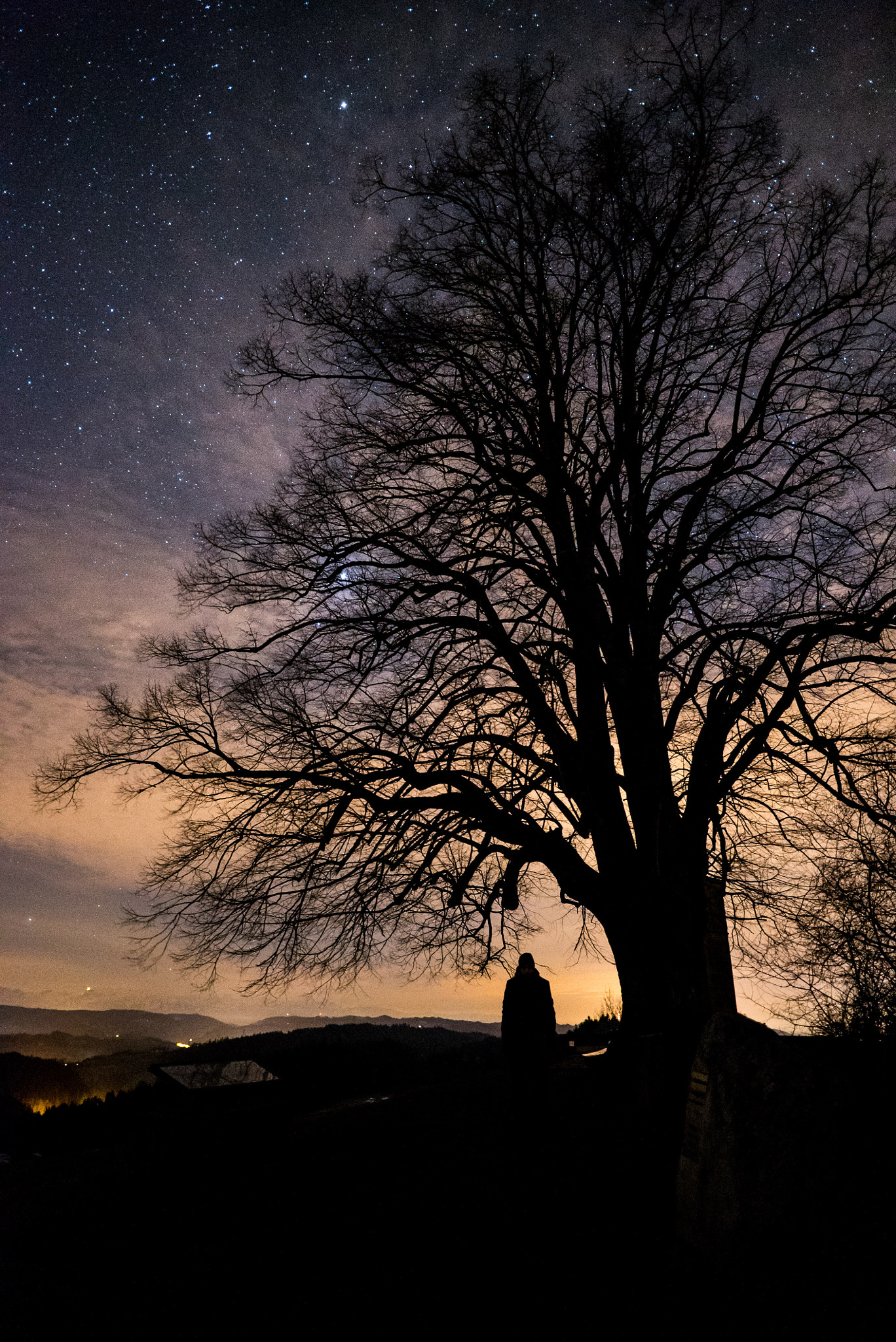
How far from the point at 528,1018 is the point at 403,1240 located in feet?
9.88

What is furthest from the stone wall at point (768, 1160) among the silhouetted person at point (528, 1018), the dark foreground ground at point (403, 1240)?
the silhouetted person at point (528, 1018)

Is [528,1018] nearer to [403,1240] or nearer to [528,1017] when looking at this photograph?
[528,1017]

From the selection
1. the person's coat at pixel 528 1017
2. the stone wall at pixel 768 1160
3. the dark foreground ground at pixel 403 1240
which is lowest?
the dark foreground ground at pixel 403 1240

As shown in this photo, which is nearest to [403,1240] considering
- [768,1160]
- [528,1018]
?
[768,1160]

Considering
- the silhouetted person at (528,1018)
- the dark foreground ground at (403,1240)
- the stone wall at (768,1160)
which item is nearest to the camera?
the dark foreground ground at (403,1240)

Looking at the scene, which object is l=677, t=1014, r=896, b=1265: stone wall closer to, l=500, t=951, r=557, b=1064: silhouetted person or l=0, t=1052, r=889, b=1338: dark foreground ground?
l=0, t=1052, r=889, b=1338: dark foreground ground

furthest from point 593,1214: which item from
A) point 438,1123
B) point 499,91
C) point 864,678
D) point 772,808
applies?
point 499,91

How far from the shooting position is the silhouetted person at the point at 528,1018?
8.19m

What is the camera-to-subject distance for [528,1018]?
333 inches

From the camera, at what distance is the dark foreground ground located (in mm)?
4773

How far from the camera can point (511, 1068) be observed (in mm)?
8211

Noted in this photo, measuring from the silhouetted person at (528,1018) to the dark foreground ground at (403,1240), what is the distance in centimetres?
26

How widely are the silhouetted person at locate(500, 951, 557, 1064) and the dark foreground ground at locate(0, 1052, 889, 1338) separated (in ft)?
0.86

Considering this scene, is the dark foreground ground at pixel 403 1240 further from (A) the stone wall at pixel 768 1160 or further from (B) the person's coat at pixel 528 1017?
(B) the person's coat at pixel 528 1017
